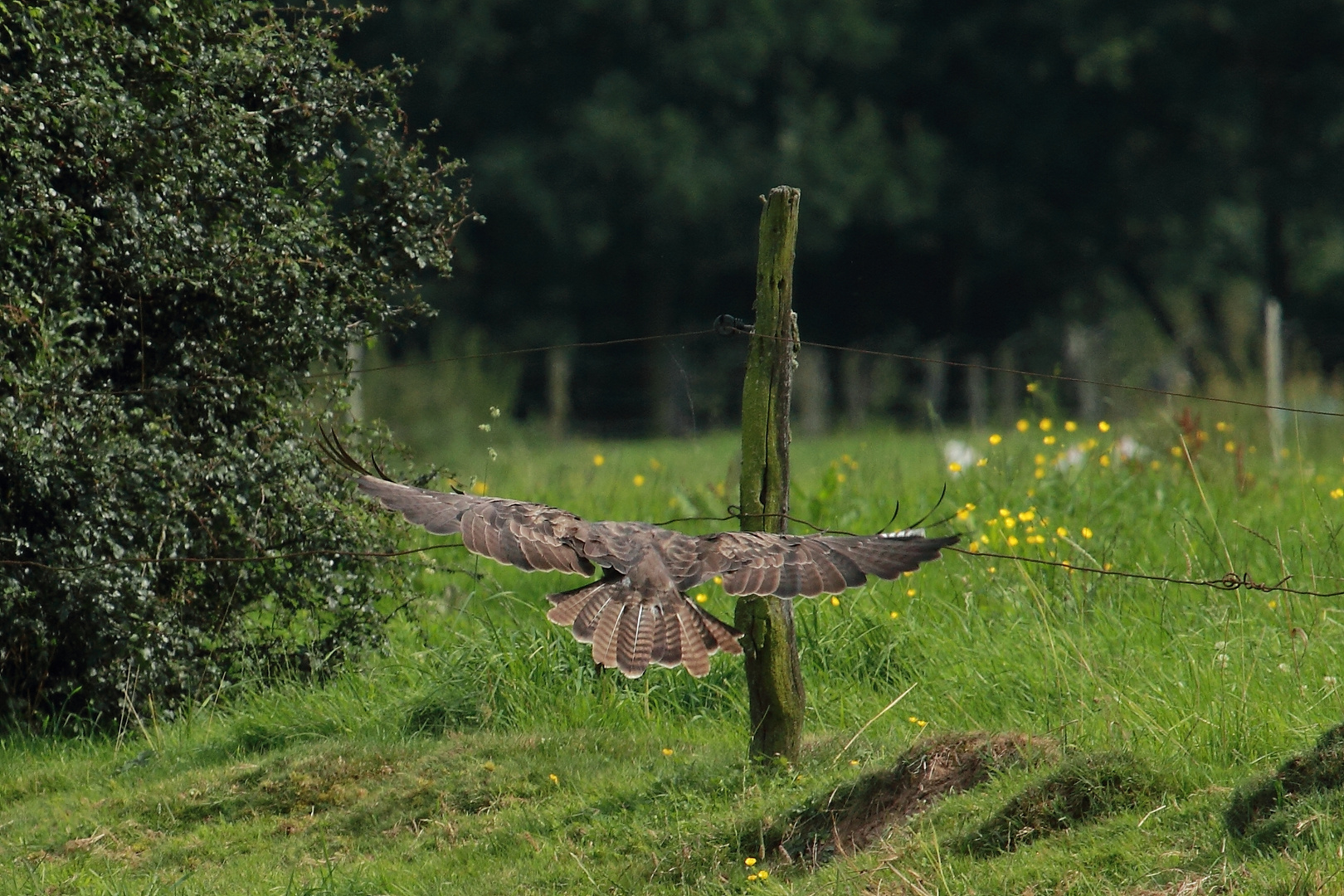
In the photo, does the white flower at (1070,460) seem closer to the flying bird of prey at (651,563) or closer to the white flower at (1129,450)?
the white flower at (1129,450)

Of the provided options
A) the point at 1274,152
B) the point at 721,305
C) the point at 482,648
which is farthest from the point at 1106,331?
the point at 482,648

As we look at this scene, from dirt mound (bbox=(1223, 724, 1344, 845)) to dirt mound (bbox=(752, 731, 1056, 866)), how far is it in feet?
2.69

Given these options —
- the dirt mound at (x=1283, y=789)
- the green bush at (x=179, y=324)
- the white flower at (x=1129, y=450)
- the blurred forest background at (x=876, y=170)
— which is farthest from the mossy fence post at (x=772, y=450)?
the blurred forest background at (x=876, y=170)

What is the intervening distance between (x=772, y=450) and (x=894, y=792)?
4.40 feet

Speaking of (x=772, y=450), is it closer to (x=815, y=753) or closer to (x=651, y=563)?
(x=651, y=563)

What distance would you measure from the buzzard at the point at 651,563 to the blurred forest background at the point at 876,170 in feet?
73.5

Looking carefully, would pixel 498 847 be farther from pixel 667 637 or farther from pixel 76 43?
pixel 76 43

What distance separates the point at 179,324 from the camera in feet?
23.1

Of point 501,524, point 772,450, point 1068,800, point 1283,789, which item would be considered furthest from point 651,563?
point 1283,789

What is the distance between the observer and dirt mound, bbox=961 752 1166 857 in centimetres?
477

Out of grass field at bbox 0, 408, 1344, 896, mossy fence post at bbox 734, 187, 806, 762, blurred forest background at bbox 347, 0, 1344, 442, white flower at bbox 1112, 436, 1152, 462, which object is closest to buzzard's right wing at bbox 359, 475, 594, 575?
mossy fence post at bbox 734, 187, 806, 762

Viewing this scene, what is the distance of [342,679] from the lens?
7.44 meters

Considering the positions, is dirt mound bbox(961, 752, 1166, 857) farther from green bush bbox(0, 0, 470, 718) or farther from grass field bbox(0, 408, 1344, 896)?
green bush bbox(0, 0, 470, 718)

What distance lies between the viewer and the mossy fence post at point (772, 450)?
18.0 feet
